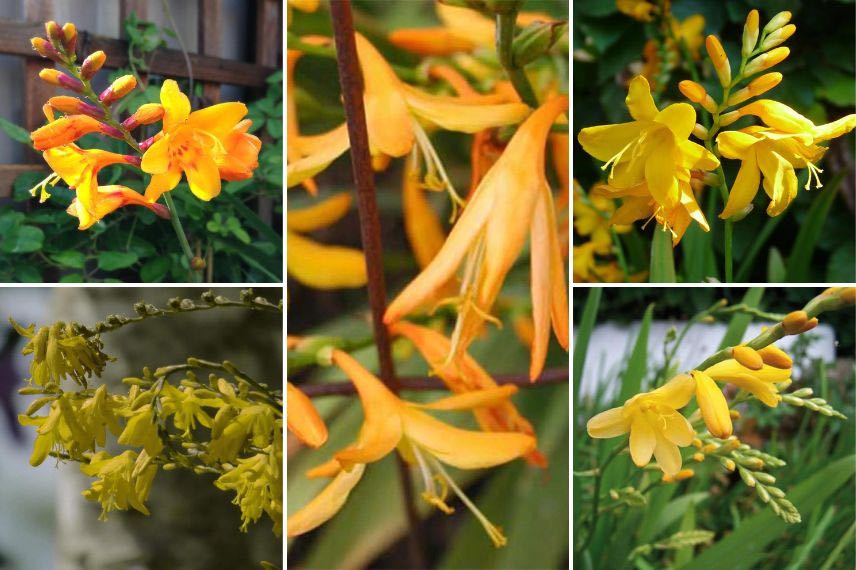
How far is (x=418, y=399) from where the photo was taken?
1.20 meters

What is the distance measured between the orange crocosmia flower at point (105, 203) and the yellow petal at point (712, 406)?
0.72m

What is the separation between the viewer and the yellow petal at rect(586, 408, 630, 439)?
3.80 ft

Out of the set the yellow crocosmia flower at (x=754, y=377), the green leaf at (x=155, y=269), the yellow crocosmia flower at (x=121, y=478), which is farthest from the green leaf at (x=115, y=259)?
the yellow crocosmia flower at (x=754, y=377)

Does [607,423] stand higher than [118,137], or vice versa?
[118,137]

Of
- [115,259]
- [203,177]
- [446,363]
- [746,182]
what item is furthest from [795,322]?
[115,259]

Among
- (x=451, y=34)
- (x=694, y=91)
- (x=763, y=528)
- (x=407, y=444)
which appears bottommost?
(x=763, y=528)

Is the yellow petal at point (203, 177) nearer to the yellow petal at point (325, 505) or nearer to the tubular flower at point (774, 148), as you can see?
the yellow petal at point (325, 505)

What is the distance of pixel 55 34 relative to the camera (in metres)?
1.08

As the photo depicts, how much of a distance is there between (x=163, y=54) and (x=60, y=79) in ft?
0.43

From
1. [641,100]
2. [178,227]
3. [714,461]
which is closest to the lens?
[641,100]

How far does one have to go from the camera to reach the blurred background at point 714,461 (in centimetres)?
123

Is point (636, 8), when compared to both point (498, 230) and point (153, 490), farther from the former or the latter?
point (153, 490)

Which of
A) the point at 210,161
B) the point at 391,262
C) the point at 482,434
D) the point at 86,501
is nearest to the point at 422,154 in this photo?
the point at 391,262

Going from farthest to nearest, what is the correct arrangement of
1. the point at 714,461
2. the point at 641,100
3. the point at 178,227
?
the point at 714,461 → the point at 178,227 → the point at 641,100
